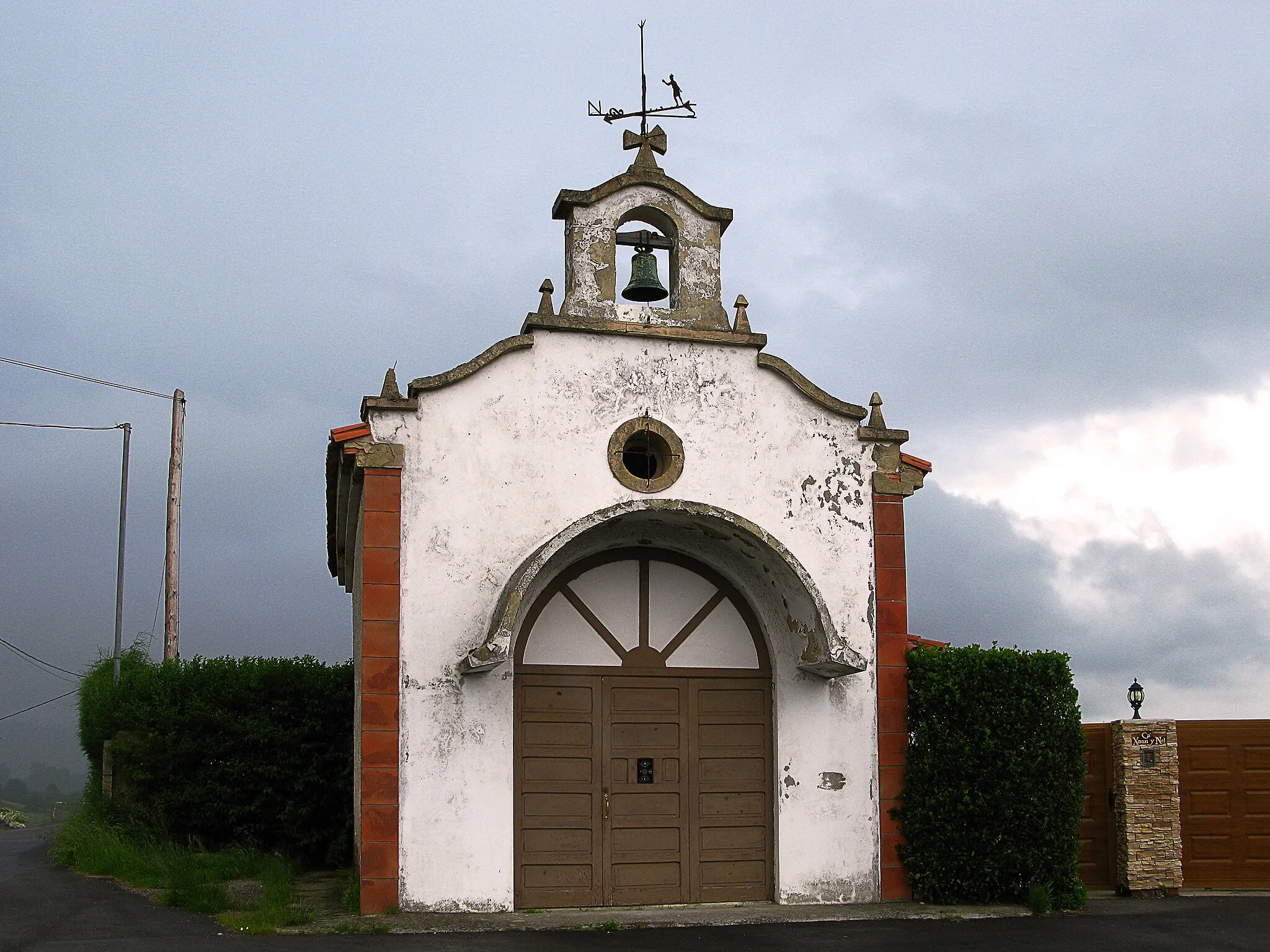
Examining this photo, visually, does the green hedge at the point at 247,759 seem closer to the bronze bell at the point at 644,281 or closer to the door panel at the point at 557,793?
the door panel at the point at 557,793

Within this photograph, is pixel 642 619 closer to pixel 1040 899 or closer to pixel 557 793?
pixel 557 793

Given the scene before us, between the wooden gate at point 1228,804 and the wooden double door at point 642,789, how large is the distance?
16.2ft

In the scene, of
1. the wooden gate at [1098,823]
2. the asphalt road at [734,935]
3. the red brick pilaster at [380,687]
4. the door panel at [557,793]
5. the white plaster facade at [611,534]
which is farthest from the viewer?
the wooden gate at [1098,823]

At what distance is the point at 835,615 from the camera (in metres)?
13.1

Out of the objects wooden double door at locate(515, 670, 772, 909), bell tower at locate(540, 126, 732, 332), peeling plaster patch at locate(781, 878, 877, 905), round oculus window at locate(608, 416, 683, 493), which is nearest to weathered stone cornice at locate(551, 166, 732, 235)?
bell tower at locate(540, 126, 732, 332)

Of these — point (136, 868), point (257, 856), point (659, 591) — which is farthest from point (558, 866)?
point (136, 868)

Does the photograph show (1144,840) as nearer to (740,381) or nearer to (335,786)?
(740,381)

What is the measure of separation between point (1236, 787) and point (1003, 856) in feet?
11.3

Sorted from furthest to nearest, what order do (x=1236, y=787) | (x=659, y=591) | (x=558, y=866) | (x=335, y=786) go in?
1. (x=335, y=786)
2. (x=1236, y=787)
3. (x=659, y=591)
4. (x=558, y=866)

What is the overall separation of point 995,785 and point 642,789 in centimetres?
339

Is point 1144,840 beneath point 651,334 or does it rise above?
beneath

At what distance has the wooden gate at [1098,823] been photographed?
1405 cm

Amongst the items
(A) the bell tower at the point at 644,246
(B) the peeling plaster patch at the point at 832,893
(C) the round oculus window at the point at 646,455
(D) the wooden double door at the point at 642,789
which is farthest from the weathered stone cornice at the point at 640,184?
(B) the peeling plaster patch at the point at 832,893

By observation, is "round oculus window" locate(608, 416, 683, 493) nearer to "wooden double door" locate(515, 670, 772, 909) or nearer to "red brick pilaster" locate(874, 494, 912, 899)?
"wooden double door" locate(515, 670, 772, 909)
